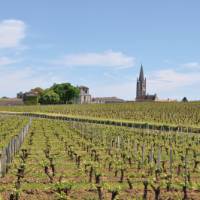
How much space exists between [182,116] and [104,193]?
169ft

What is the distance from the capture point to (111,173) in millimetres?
20219

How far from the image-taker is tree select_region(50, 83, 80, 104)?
158 meters

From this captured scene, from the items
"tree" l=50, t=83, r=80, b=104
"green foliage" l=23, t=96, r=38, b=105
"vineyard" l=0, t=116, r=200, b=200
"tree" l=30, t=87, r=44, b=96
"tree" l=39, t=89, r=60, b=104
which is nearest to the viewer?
"vineyard" l=0, t=116, r=200, b=200

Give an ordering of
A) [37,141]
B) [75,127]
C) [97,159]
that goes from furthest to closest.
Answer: [75,127]
[37,141]
[97,159]

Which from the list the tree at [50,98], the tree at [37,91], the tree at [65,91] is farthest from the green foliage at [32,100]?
the tree at [37,91]

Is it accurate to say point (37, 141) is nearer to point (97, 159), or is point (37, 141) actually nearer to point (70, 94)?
point (97, 159)

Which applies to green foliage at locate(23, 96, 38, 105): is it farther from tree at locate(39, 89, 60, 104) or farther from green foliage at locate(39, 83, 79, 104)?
tree at locate(39, 89, 60, 104)

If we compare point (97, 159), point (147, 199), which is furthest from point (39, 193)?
point (97, 159)

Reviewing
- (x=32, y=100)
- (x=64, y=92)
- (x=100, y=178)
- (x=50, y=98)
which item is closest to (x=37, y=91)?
(x=64, y=92)

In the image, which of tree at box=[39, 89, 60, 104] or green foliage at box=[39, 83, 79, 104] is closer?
tree at box=[39, 89, 60, 104]

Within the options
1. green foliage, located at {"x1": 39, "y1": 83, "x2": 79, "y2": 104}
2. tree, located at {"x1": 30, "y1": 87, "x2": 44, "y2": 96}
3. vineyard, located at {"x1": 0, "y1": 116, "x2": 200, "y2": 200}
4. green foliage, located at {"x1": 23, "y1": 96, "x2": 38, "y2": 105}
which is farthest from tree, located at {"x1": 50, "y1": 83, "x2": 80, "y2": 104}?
vineyard, located at {"x1": 0, "y1": 116, "x2": 200, "y2": 200}

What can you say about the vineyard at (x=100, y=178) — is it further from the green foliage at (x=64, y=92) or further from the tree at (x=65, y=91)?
Answer: the tree at (x=65, y=91)

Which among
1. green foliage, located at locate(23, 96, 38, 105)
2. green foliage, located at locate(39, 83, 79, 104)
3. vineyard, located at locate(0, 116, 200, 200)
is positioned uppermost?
green foliage, located at locate(39, 83, 79, 104)

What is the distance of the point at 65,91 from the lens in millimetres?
158750
